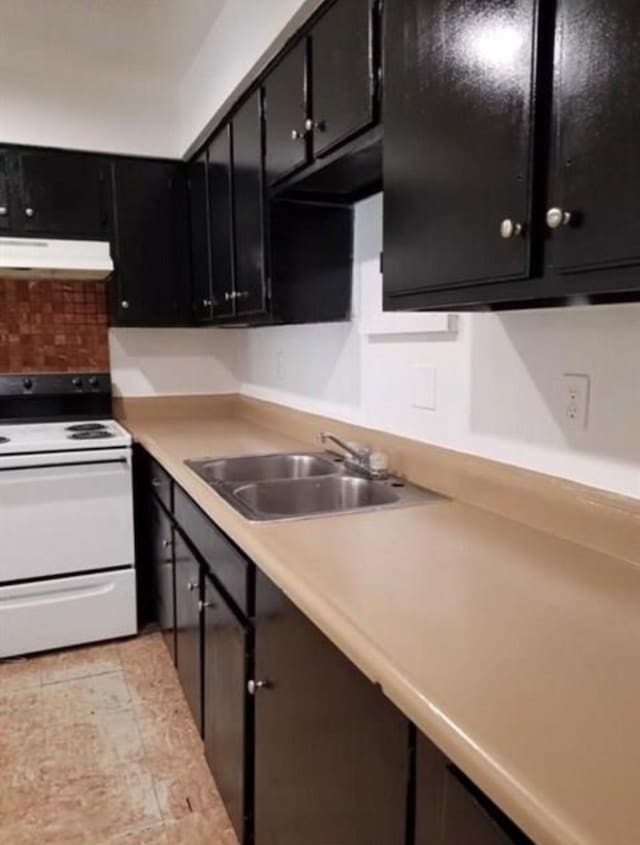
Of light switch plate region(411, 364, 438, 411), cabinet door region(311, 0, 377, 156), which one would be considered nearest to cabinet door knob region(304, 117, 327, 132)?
cabinet door region(311, 0, 377, 156)

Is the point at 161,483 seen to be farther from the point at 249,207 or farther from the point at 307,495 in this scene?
the point at 249,207

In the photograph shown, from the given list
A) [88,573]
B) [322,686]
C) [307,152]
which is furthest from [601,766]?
[88,573]

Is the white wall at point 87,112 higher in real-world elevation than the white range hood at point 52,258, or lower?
higher

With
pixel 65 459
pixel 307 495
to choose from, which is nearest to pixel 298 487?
pixel 307 495

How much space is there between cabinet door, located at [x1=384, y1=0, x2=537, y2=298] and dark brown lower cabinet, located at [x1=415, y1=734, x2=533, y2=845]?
668 millimetres

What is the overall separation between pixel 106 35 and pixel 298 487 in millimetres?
2085

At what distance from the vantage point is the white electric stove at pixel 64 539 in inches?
95.4

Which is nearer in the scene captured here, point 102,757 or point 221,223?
point 102,757

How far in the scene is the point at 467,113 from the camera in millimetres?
983

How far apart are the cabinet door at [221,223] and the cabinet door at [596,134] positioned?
1689 millimetres

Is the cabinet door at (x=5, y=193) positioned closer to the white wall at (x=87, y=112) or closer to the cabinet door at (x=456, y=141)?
the white wall at (x=87, y=112)

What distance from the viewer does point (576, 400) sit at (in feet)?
4.04

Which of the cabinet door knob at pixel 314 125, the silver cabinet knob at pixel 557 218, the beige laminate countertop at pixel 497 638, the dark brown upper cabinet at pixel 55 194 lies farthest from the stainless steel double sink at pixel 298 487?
the dark brown upper cabinet at pixel 55 194

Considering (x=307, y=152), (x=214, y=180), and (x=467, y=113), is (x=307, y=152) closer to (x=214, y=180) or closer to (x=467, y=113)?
(x=467, y=113)
